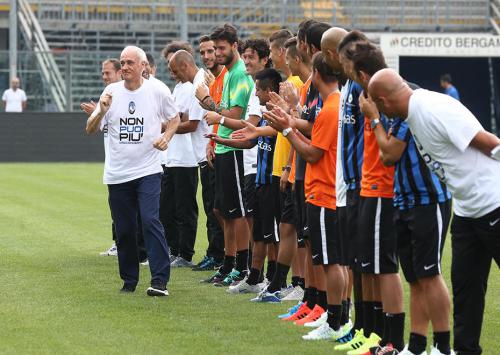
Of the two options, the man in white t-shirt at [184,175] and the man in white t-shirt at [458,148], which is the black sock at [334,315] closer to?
the man in white t-shirt at [458,148]

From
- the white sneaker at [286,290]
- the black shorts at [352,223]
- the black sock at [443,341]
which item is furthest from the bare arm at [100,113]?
the black sock at [443,341]

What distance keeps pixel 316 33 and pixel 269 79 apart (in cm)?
156

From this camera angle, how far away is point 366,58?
265 inches

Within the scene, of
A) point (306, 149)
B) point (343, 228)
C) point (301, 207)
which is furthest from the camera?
point (301, 207)

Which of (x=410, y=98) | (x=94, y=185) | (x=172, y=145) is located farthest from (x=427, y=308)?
(x=94, y=185)

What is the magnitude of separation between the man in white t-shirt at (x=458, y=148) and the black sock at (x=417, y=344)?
0.60 metres

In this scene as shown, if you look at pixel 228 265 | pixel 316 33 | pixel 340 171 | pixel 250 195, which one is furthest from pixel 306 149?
pixel 228 265

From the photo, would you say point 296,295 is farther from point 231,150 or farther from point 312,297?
point 231,150

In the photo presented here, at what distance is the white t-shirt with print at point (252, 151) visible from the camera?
32.8 feet

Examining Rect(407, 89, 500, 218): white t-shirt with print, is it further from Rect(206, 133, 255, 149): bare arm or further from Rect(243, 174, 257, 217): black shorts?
Rect(243, 174, 257, 217): black shorts

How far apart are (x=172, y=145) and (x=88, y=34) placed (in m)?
25.9

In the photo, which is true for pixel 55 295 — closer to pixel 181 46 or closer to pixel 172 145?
pixel 172 145

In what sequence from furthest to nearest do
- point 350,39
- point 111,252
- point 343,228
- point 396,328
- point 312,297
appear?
1. point 111,252
2. point 312,297
3. point 343,228
4. point 396,328
5. point 350,39

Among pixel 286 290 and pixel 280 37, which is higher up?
pixel 280 37
